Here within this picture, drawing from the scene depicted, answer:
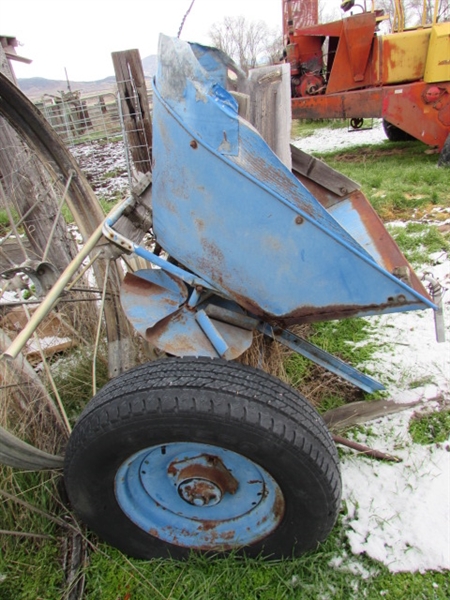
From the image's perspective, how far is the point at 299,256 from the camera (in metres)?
1.45

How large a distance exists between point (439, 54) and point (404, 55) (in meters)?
0.55

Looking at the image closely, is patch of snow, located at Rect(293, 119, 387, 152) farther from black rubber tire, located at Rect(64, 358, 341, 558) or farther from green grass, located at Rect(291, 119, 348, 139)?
black rubber tire, located at Rect(64, 358, 341, 558)

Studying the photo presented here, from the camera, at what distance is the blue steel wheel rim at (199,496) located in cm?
154

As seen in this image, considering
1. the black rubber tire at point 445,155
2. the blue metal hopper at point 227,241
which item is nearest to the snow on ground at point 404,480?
the blue metal hopper at point 227,241

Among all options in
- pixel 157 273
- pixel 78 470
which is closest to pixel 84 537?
pixel 78 470

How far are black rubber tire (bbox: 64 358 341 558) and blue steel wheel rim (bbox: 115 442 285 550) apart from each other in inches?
2.5

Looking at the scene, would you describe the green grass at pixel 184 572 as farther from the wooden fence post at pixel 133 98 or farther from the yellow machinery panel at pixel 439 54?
the yellow machinery panel at pixel 439 54

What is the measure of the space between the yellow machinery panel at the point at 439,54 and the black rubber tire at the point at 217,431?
20.5 feet

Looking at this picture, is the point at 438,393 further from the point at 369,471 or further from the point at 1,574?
the point at 1,574

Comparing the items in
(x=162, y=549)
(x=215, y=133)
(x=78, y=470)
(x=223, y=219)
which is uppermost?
(x=215, y=133)

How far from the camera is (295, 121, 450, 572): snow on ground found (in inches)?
66.5

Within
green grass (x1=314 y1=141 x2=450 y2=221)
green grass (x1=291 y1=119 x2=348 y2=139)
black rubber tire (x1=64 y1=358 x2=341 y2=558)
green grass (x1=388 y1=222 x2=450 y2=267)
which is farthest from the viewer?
green grass (x1=291 y1=119 x2=348 y2=139)

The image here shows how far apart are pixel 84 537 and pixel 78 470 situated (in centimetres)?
48

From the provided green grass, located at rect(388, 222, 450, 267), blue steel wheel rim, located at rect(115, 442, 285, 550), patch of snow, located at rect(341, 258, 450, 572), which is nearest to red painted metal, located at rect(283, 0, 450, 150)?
green grass, located at rect(388, 222, 450, 267)
